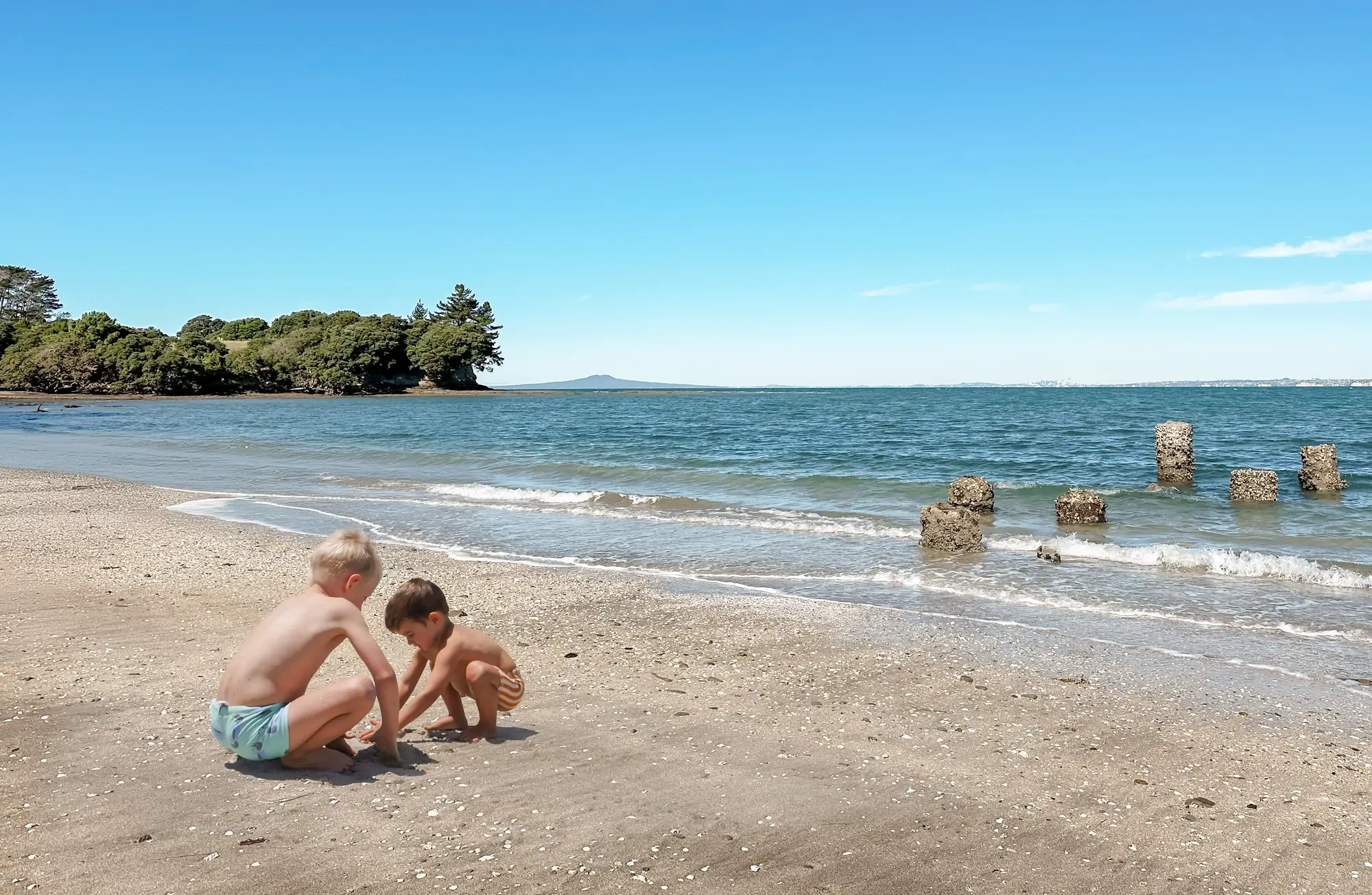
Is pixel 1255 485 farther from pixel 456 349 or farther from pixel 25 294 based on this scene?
pixel 25 294

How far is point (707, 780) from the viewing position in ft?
16.4

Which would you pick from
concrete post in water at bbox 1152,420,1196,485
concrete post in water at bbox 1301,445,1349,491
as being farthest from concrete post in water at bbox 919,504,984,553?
concrete post in water at bbox 1301,445,1349,491

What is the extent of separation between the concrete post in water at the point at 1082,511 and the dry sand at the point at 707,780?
9.17m

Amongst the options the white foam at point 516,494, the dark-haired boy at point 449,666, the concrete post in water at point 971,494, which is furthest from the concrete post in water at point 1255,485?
the dark-haired boy at point 449,666

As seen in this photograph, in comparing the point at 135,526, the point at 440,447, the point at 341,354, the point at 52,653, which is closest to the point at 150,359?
the point at 341,354

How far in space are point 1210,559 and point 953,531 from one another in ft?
11.0

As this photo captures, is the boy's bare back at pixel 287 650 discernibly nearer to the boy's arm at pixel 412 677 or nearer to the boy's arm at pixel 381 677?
the boy's arm at pixel 381 677

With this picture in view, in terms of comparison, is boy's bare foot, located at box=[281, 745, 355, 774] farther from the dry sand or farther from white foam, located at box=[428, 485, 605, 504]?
white foam, located at box=[428, 485, 605, 504]

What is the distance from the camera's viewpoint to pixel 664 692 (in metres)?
6.69

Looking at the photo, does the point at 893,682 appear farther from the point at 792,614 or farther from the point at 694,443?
the point at 694,443

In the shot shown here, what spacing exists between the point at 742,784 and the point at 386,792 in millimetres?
1888

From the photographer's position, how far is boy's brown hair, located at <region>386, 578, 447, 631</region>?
5.10 m

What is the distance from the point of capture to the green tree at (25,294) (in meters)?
130

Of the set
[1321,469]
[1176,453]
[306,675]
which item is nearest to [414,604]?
[306,675]
